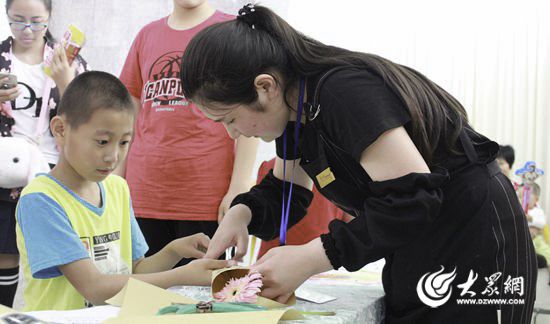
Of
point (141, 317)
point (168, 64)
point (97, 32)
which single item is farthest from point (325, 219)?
point (97, 32)

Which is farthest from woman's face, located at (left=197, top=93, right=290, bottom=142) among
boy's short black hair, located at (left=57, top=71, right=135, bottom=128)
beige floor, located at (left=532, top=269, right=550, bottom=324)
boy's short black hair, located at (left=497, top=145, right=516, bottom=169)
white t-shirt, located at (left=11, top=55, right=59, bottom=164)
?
boy's short black hair, located at (left=497, top=145, right=516, bottom=169)

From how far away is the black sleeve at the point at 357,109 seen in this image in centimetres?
85

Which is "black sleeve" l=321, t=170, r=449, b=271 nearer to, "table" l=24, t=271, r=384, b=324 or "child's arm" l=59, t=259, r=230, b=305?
A: "table" l=24, t=271, r=384, b=324

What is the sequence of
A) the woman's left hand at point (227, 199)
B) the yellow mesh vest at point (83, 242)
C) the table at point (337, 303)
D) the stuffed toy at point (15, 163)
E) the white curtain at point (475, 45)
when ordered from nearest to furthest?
the table at point (337, 303) < the yellow mesh vest at point (83, 242) < the woman's left hand at point (227, 199) < the stuffed toy at point (15, 163) < the white curtain at point (475, 45)

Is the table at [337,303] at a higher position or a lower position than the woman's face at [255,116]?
lower

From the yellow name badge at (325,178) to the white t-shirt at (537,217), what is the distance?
9.51 ft

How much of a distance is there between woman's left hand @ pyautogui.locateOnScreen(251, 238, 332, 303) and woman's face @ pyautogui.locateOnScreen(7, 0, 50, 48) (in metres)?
1.46

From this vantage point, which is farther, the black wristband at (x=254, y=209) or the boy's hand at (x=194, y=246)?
the boy's hand at (x=194, y=246)

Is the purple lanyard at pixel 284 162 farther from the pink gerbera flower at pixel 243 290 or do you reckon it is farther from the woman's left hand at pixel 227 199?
the woman's left hand at pixel 227 199

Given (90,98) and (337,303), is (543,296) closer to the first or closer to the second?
(337,303)

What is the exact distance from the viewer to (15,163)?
1.80m

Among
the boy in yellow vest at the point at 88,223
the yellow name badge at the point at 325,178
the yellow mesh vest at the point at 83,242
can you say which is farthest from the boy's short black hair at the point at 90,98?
the yellow name badge at the point at 325,178

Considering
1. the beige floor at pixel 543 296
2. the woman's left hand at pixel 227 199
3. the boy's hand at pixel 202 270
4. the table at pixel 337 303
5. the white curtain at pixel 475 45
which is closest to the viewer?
the table at pixel 337 303

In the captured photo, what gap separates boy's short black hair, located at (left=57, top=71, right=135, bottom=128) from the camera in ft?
4.32
